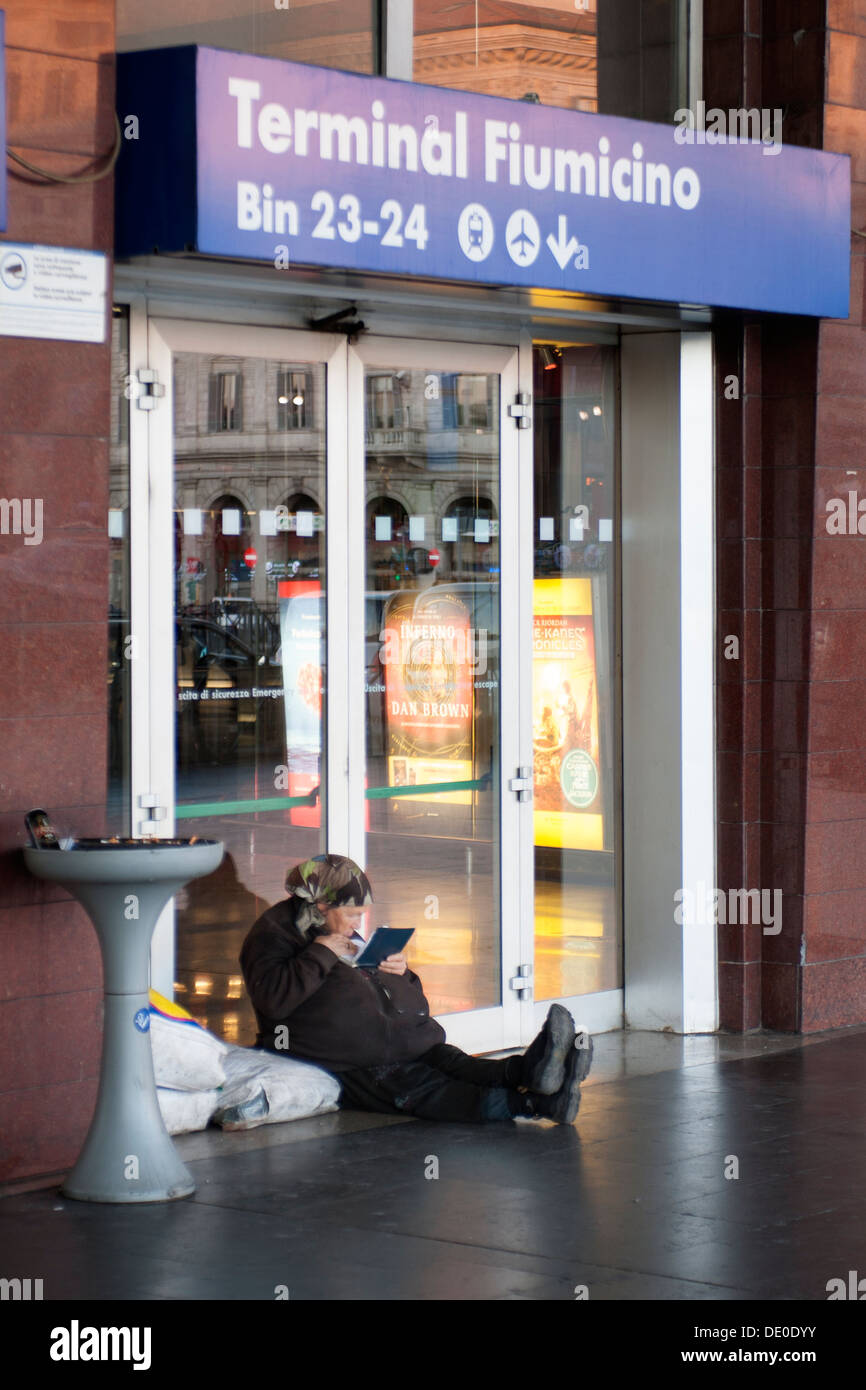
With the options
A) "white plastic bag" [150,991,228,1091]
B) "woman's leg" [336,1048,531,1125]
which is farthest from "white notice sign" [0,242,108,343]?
"woman's leg" [336,1048,531,1125]

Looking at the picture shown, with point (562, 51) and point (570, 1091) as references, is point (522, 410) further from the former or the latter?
point (570, 1091)

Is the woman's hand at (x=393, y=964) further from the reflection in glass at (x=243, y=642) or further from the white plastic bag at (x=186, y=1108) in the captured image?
the white plastic bag at (x=186, y=1108)

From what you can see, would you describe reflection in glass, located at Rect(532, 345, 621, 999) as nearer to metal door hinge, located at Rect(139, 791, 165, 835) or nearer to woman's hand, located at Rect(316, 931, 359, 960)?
woman's hand, located at Rect(316, 931, 359, 960)

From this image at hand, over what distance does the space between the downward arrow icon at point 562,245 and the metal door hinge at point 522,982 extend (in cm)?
285

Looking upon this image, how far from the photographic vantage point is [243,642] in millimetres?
7188

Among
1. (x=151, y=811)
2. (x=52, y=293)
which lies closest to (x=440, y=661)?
(x=151, y=811)

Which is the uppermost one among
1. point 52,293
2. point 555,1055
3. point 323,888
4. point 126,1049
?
point 52,293

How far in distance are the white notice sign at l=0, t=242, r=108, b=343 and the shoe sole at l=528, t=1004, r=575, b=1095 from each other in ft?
8.82

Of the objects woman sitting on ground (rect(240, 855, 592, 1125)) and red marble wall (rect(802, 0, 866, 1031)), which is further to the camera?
red marble wall (rect(802, 0, 866, 1031))

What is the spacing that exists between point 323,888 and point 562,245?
2474 mm

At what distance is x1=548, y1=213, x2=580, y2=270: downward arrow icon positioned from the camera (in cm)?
695

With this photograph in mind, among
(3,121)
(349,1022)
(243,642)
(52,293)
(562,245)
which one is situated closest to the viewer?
(3,121)

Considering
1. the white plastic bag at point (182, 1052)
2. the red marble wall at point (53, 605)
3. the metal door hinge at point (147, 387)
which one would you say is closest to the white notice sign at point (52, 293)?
the red marble wall at point (53, 605)
